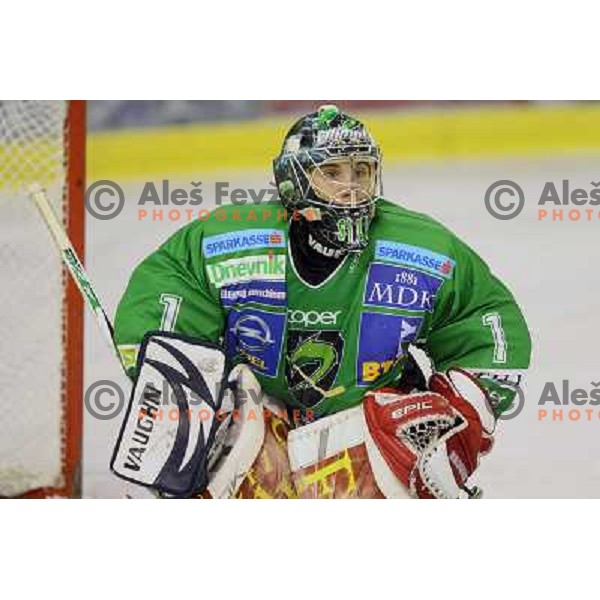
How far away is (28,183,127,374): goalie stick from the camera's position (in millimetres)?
4535

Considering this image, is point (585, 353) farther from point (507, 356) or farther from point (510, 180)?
point (510, 180)

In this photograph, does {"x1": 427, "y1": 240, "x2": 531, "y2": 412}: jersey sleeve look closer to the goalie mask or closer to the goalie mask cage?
the goalie mask

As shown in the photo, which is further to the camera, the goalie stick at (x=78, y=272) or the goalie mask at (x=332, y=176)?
the goalie stick at (x=78, y=272)

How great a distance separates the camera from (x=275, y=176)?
4480 millimetres

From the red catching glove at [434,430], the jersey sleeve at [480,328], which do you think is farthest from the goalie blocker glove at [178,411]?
the jersey sleeve at [480,328]

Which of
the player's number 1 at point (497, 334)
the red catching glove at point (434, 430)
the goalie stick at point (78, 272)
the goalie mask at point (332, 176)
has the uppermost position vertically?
the goalie mask at point (332, 176)

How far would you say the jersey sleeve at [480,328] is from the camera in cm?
451

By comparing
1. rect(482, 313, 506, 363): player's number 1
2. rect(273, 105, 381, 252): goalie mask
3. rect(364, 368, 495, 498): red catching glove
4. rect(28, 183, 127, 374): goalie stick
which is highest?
rect(273, 105, 381, 252): goalie mask

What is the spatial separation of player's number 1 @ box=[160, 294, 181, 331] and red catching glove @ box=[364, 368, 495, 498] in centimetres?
61

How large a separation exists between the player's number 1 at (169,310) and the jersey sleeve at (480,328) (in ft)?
2.42

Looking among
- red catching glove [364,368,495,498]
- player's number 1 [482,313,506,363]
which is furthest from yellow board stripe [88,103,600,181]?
red catching glove [364,368,495,498]

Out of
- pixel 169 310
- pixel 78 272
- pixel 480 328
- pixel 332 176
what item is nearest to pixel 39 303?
pixel 78 272

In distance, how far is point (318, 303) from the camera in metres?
4.47

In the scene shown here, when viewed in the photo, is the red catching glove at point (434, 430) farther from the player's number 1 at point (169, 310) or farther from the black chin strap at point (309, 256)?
the player's number 1 at point (169, 310)
